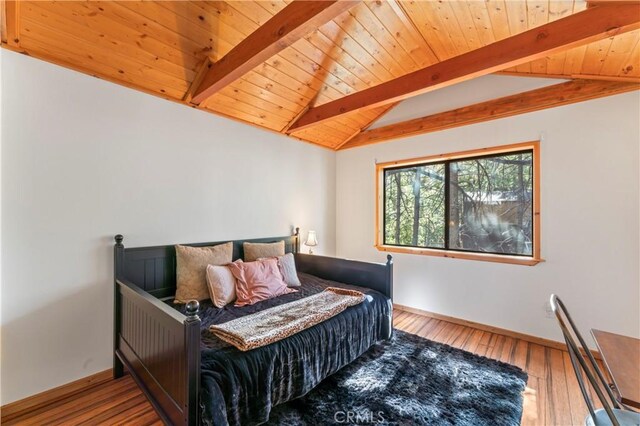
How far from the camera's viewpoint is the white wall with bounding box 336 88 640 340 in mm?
2346

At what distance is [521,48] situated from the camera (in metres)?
1.86

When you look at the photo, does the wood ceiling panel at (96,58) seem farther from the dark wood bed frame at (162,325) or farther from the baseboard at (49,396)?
the baseboard at (49,396)

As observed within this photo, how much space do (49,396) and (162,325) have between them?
1.26 metres

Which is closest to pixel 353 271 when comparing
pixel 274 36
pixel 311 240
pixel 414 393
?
pixel 311 240

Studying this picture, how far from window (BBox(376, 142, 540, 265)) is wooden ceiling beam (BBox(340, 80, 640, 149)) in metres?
0.37

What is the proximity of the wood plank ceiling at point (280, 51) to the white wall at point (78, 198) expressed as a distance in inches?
7.7

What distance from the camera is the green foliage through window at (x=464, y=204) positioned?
2938mm

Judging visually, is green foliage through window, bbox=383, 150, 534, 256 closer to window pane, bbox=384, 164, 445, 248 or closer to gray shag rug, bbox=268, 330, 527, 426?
window pane, bbox=384, 164, 445, 248

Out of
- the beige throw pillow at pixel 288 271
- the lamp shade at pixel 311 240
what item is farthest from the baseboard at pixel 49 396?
the lamp shade at pixel 311 240

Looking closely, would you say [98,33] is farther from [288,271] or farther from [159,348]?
[288,271]

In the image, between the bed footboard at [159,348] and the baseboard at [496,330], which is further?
the baseboard at [496,330]

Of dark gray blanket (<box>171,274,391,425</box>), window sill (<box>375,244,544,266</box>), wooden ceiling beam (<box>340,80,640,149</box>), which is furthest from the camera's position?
window sill (<box>375,244,544,266</box>)

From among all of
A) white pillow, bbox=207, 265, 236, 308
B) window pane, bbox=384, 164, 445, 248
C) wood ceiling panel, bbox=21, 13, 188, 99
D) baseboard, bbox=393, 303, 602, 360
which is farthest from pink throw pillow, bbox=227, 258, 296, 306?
window pane, bbox=384, 164, 445, 248

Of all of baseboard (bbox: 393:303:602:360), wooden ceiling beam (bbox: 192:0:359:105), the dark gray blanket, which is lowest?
baseboard (bbox: 393:303:602:360)
